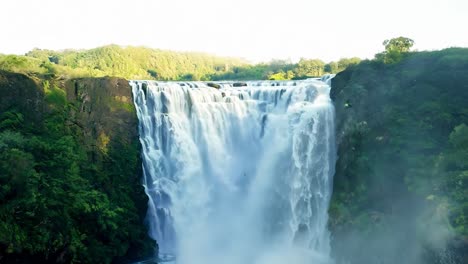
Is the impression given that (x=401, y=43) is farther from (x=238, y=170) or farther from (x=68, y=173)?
(x=68, y=173)

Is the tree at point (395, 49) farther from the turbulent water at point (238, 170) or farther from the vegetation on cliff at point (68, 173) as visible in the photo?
the vegetation on cliff at point (68, 173)

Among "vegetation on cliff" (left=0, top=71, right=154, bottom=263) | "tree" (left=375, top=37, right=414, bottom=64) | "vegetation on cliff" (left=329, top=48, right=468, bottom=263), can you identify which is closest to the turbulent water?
"vegetation on cliff" (left=0, top=71, right=154, bottom=263)

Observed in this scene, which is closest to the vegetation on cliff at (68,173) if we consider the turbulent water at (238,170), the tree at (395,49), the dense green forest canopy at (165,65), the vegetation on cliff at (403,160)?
the turbulent water at (238,170)

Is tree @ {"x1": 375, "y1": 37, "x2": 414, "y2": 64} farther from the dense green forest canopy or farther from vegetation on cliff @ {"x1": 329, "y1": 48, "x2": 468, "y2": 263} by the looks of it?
the dense green forest canopy

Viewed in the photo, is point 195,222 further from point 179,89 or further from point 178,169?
point 179,89

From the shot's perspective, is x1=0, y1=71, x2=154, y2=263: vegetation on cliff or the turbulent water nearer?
x1=0, y1=71, x2=154, y2=263: vegetation on cliff

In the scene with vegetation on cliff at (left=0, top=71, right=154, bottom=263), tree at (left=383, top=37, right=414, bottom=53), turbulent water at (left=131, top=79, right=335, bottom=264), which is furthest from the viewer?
tree at (left=383, top=37, right=414, bottom=53)
